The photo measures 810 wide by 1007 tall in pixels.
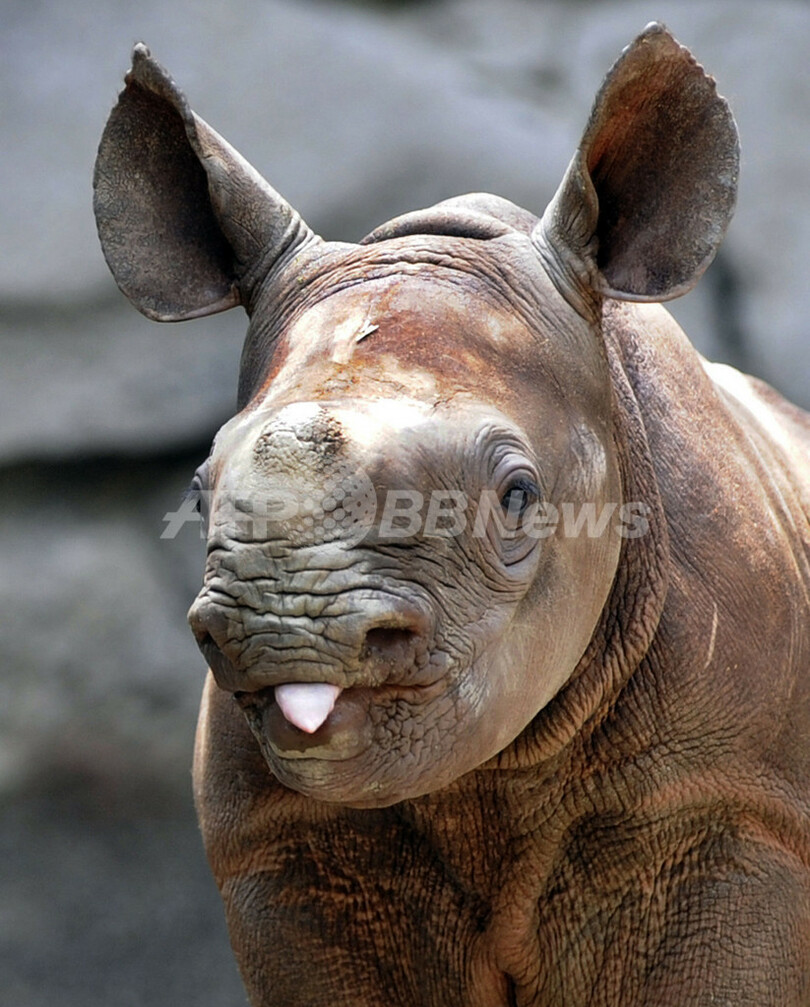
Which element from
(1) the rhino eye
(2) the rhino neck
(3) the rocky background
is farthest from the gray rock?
(1) the rhino eye

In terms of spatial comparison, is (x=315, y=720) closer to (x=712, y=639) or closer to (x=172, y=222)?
(x=712, y=639)

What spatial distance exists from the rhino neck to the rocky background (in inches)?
139

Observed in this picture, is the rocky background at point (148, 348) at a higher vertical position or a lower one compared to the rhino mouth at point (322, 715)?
lower

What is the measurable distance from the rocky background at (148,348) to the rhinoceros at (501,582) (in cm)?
285

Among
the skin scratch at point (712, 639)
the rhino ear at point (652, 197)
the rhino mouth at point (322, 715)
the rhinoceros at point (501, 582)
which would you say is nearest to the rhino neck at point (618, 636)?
the rhinoceros at point (501, 582)

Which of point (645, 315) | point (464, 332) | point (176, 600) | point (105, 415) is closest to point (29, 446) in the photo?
point (105, 415)

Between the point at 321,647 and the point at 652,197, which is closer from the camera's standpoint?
the point at 321,647

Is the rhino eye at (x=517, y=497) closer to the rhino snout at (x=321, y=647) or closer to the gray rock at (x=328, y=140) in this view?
the rhino snout at (x=321, y=647)

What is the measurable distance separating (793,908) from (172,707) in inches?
142

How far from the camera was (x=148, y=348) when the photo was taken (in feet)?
22.0

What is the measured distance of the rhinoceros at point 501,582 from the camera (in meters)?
2.53

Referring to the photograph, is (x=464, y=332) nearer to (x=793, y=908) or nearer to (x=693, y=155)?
(x=693, y=155)

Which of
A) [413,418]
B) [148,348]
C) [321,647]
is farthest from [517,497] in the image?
[148,348]

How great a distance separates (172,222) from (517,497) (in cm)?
107
